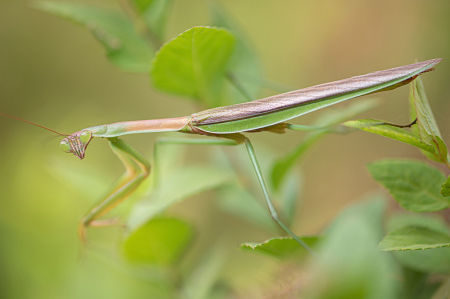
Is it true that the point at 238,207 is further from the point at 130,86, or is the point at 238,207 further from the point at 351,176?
the point at 130,86

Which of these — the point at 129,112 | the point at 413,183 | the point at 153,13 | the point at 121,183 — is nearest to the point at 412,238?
the point at 413,183

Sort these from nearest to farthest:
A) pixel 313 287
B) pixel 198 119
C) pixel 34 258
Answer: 1. pixel 313 287
2. pixel 198 119
3. pixel 34 258

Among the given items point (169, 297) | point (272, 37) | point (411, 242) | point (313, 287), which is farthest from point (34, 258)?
point (272, 37)

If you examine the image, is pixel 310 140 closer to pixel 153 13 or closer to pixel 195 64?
pixel 195 64

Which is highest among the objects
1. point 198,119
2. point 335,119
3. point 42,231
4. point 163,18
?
point 163,18

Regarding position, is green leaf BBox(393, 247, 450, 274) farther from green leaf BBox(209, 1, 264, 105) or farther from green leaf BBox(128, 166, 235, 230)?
green leaf BBox(209, 1, 264, 105)

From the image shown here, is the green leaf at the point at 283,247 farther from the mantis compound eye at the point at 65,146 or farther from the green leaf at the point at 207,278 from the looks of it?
the mantis compound eye at the point at 65,146
